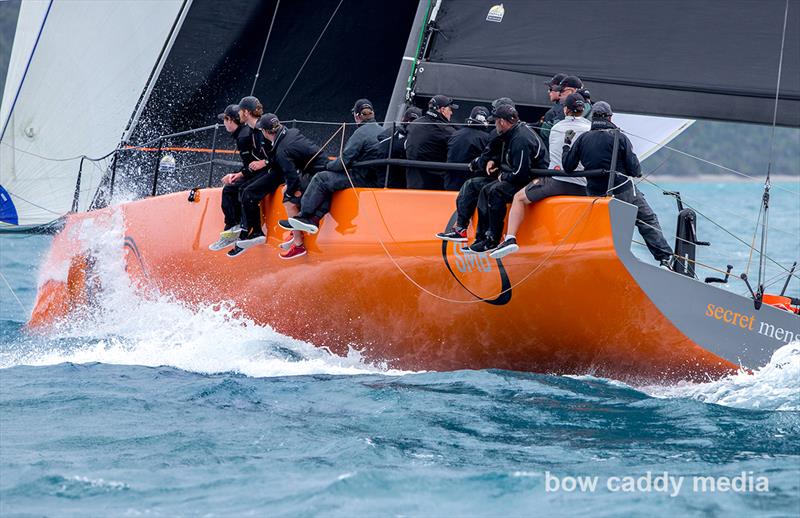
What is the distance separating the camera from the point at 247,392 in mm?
6137

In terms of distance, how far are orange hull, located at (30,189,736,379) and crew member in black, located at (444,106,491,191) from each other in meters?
0.25

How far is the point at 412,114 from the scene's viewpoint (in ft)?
23.7

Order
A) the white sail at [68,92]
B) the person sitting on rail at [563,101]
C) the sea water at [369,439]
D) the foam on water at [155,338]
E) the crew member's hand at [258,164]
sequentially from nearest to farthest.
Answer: the sea water at [369,439]
the person sitting on rail at [563,101]
the foam on water at [155,338]
the crew member's hand at [258,164]
the white sail at [68,92]

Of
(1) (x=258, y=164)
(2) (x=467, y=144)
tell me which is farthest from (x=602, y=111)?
(1) (x=258, y=164)

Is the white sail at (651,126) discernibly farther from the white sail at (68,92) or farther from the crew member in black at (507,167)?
the white sail at (68,92)

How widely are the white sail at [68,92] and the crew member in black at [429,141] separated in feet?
12.3

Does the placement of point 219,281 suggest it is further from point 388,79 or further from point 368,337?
point 388,79

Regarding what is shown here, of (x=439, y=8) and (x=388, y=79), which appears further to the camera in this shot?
(x=388, y=79)

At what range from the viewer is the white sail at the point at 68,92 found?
10148 mm

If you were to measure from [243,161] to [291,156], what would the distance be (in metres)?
0.43

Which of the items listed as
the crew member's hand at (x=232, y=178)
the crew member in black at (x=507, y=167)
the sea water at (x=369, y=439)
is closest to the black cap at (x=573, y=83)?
the crew member in black at (x=507, y=167)

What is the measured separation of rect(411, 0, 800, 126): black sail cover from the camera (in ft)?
22.4

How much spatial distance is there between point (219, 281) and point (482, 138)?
2.36 meters

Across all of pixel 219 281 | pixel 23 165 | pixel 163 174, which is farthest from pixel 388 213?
pixel 23 165
